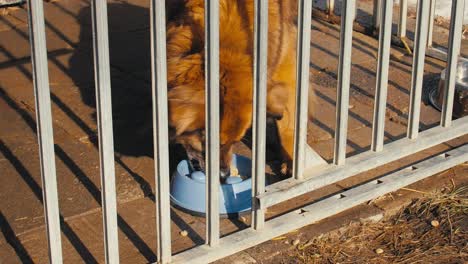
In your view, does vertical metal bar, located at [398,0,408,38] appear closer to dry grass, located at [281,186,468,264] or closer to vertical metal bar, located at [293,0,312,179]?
dry grass, located at [281,186,468,264]

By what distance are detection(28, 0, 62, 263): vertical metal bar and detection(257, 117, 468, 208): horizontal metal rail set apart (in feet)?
3.36

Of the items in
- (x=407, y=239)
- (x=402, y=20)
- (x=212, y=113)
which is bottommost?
(x=407, y=239)

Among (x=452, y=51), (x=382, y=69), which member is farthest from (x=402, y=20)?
(x=382, y=69)

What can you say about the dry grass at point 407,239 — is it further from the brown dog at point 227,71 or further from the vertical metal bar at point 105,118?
the vertical metal bar at point 105,118

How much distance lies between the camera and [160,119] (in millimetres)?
3176

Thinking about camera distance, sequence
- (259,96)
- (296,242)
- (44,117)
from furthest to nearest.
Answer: (296,242), (259,96), (44,117)

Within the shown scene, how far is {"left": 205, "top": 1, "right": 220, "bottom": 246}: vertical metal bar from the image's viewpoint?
324 cm

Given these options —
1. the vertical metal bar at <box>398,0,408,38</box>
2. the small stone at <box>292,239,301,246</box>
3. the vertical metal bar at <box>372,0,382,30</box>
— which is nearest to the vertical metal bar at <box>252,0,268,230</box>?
the small stone at <box>292,239,301,246</box>

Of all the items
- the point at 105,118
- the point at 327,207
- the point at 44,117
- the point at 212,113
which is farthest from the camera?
the point at 327,207

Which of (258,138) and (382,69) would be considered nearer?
(258,138)

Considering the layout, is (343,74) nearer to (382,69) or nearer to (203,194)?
(382,69)

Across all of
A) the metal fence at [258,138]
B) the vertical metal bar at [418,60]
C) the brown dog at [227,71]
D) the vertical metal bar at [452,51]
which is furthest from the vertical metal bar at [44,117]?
the vertical metal bar at [452,51]

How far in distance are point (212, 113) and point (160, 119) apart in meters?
0.28

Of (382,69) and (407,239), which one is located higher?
(382,69)
